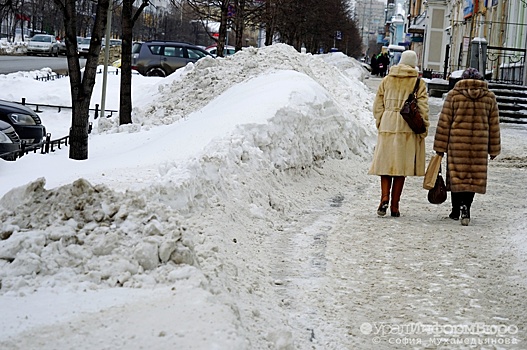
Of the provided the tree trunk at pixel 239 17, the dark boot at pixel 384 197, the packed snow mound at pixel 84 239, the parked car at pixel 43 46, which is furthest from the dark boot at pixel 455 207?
the parked car at pixel 43 46

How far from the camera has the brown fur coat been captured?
8281mm

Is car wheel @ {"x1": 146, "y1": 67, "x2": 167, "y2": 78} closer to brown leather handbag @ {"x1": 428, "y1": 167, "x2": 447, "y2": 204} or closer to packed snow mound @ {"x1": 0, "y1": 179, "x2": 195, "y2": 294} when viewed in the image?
brown leather handbag @ {"x1": 428, "y1": 167, "x2": 447, "y2": 204}

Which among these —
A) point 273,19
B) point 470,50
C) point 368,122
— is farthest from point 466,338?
point 273,19

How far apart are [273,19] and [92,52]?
1953 centimetres

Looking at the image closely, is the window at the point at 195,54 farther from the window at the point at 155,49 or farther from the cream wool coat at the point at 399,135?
the cream wool coat at the point at 399,135

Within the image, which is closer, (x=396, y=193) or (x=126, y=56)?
(x=396, y=193)

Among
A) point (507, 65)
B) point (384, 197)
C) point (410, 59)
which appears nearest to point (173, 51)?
point (507, 65)

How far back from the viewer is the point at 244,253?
6383 millimetres

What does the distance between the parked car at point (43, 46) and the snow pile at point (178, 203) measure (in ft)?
157

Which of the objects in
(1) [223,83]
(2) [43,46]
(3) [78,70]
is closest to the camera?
(3) [78,70]

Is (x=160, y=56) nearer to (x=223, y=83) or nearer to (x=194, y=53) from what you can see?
(x=194, y=53)

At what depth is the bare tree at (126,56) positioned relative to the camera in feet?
44.9

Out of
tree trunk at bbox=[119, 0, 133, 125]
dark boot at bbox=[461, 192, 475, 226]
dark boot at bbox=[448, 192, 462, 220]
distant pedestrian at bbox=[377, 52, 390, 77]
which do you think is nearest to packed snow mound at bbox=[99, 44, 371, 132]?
tree trunk at bbox=[119, 0, 133, 125]

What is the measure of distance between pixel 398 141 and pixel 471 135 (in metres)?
0.72
